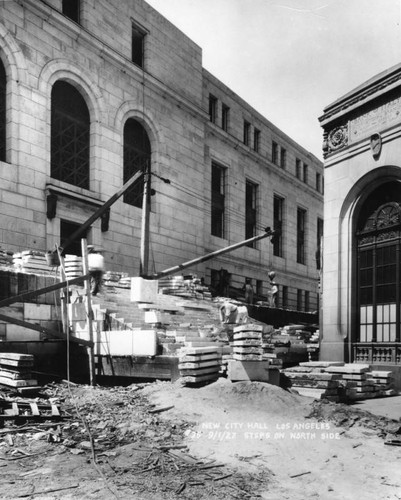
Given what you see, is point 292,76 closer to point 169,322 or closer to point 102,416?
point 102,416

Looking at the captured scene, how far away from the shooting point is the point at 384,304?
16531 millimetres

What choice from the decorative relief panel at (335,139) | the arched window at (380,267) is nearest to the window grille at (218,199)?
the decorative relief panel at (335,139)

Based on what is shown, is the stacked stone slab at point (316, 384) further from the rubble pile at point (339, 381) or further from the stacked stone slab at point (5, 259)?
the stacked stone slab at point (5, 259)

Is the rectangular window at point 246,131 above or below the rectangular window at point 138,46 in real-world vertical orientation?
below

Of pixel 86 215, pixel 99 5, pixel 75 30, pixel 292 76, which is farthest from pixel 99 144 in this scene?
pixel 292 76

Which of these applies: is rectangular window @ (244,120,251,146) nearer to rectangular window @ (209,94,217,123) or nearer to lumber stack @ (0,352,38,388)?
rectangular window @ (209,94,217,123)

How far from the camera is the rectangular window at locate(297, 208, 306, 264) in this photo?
49750 mm

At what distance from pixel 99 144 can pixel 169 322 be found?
12.9 metres

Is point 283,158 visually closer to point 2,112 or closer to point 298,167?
point 298,167

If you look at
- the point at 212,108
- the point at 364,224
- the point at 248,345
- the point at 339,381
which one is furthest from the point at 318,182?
the point at 248,345

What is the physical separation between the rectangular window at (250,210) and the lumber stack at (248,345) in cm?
2948

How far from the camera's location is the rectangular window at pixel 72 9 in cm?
2841

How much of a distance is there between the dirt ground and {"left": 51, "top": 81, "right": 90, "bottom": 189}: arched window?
55.2ft

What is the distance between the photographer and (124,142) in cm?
3102
